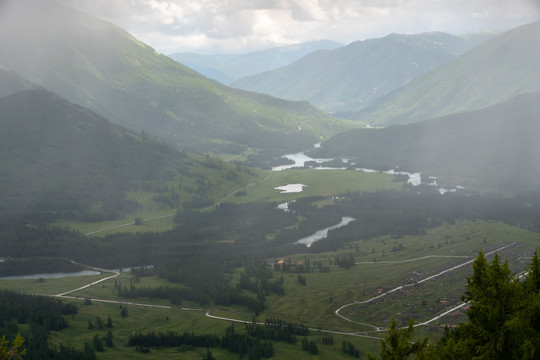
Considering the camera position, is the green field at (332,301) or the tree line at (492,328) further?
the green field at (332,301)

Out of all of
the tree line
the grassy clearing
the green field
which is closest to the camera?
the tree line

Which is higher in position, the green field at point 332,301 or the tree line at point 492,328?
the tree line at point 492,328

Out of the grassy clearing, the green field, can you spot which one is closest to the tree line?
the green field

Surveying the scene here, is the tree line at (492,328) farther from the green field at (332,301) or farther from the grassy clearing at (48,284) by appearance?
the grassy clearing at (48,284)

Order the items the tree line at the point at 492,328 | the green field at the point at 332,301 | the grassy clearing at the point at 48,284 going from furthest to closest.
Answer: the grassy clearing at the point at 48,284 < the green field at the point at 332,301 < the tree line at the point at 492,328

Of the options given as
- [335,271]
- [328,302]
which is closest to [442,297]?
[328,302]

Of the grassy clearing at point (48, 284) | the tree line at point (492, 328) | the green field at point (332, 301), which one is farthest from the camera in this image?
the grassy clearing at point (48, 284)

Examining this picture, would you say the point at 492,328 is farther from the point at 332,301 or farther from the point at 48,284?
the point at 48,284

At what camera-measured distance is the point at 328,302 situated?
141 meters

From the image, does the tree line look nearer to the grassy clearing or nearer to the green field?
the green field

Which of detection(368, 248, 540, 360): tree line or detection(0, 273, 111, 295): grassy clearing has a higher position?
detection(368, 248, 540, 360): tree line

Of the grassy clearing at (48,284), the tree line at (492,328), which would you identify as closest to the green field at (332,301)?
the grassy clearing at (48,284)

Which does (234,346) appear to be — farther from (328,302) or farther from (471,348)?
(471,348)

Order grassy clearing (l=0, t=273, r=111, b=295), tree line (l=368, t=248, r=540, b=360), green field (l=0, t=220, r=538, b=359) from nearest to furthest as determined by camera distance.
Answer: tree line (l=368, t=248, r=540, b=360) < green field (l=0, t=220, r=538, b=359) < grassy clearing (l=0, t=273, r=111, b=295)
